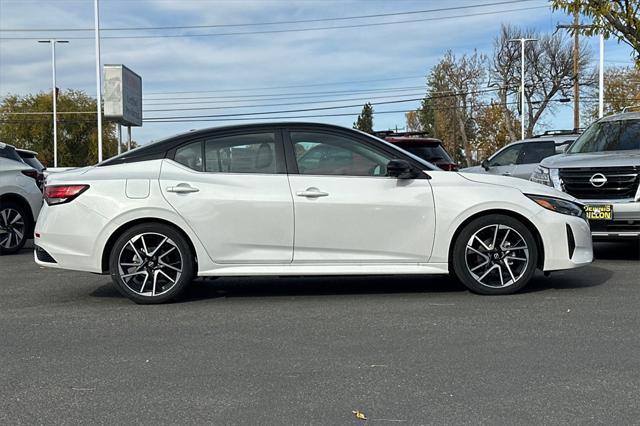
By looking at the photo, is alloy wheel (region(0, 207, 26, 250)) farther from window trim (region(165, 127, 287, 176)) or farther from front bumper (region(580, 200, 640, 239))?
front bumper (region(580, 200, 640, 239))

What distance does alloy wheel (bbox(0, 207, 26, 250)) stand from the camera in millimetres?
10039

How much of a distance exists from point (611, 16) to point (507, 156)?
3868 millimetres

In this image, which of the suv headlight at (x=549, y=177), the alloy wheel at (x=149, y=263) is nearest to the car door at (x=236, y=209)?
the alloy wheel at (x=149, y=263)

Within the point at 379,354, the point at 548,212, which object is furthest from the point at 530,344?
the point at 548,212

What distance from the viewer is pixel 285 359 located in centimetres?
426

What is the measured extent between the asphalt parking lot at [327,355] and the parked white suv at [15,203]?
377 cm

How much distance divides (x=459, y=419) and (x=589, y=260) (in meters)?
3.34

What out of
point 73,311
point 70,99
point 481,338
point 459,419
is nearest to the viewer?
point 459,419

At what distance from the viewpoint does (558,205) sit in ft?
19.7

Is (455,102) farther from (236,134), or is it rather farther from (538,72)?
(236,134)

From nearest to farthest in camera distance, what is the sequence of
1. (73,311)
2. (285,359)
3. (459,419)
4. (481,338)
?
(459,419), (285,359), (481,338), (73,311)

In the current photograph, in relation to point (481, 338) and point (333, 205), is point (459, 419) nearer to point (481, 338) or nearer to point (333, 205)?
point (481, 338)

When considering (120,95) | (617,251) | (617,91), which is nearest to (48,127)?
(120,95)

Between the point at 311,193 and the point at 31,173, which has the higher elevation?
the point at 31,173
